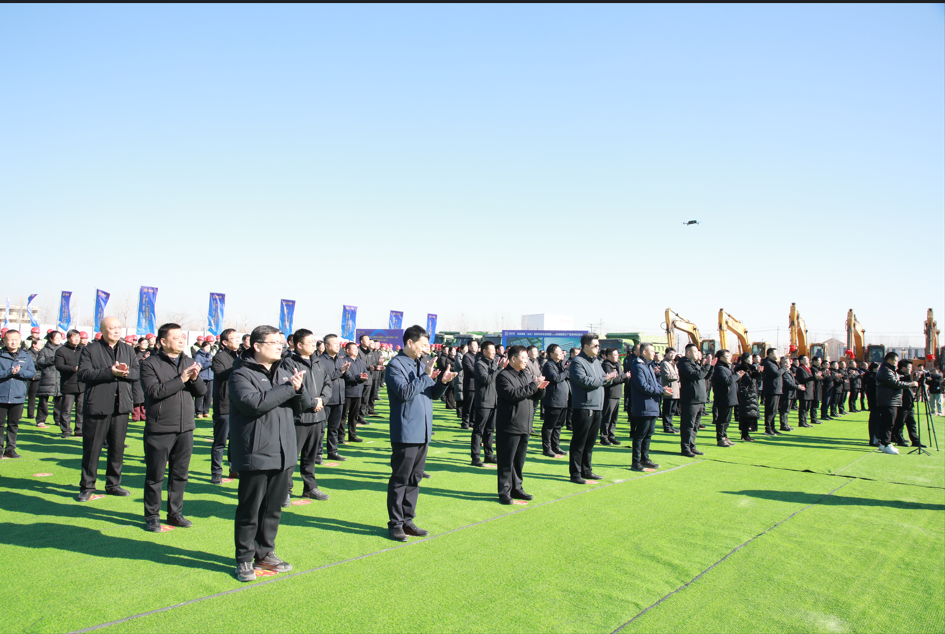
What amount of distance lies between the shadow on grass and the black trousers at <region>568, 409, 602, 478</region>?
190 centimetres

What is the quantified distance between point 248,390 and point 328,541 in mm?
1880

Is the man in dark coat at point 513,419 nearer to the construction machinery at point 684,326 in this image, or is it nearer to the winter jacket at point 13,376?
the winter jacket at point 13,376

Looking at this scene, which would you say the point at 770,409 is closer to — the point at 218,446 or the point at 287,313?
the point at 218,446

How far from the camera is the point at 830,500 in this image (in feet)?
23.8

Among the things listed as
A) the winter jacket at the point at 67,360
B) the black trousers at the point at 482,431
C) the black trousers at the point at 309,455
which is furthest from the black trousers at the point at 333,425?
the winter jacket at the point at 67,360

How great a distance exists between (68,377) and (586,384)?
8192mm

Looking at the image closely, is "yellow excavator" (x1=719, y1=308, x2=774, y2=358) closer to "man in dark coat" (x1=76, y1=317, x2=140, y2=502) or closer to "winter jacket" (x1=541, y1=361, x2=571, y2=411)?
"winter jacket" (x1=541, y1=361, x2=571, y2=411)

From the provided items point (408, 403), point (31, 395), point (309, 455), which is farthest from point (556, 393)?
point (31, 395)

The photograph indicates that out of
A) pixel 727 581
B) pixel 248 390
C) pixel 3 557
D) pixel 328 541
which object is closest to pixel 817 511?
pixel 727 581

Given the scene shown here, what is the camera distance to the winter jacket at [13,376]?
833cm

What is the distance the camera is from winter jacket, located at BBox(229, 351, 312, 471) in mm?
4121

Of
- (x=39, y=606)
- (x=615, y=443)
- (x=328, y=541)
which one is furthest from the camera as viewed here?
(x=615, y=443)

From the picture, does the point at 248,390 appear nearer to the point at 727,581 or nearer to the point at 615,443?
the point at 727,581

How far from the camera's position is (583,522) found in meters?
6.05
